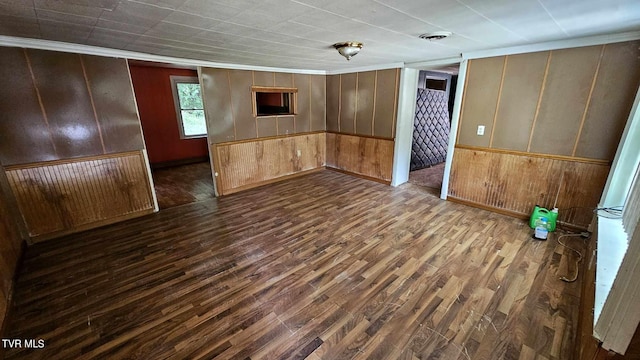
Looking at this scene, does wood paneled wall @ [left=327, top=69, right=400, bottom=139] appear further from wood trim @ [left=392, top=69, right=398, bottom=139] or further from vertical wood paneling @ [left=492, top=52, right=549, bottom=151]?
vertical wood paneling @ [left=492, top=52, right=549, bottom=151]

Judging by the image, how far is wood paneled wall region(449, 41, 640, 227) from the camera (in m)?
2.82

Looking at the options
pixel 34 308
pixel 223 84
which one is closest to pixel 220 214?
pixel 34 308

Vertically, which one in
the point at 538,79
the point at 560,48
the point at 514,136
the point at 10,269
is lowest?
the point at 10,269

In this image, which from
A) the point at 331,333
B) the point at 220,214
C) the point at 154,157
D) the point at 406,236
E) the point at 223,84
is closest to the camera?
the point at 331,333

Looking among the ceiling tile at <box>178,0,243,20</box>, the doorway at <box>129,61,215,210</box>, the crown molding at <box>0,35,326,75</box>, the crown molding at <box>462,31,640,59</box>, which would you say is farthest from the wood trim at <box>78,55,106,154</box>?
the crown molding at <box>462,31,640,59</box>

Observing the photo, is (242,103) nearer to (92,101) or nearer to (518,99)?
(92,101)

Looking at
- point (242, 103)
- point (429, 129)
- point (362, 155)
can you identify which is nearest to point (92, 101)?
point (242, 103)

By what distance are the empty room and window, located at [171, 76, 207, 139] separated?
2.56 m

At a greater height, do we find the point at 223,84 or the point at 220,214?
the point at 223,84

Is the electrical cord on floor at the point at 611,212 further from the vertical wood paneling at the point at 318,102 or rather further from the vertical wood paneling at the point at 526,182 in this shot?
the vertical wood paneling at the point at 318,102

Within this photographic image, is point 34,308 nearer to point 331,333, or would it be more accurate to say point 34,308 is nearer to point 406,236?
point 331,333

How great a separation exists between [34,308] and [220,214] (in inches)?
81.0

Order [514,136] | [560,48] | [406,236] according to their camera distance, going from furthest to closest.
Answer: [514,136] < [406,236] < [560,48]

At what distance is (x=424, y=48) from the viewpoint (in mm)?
3258
